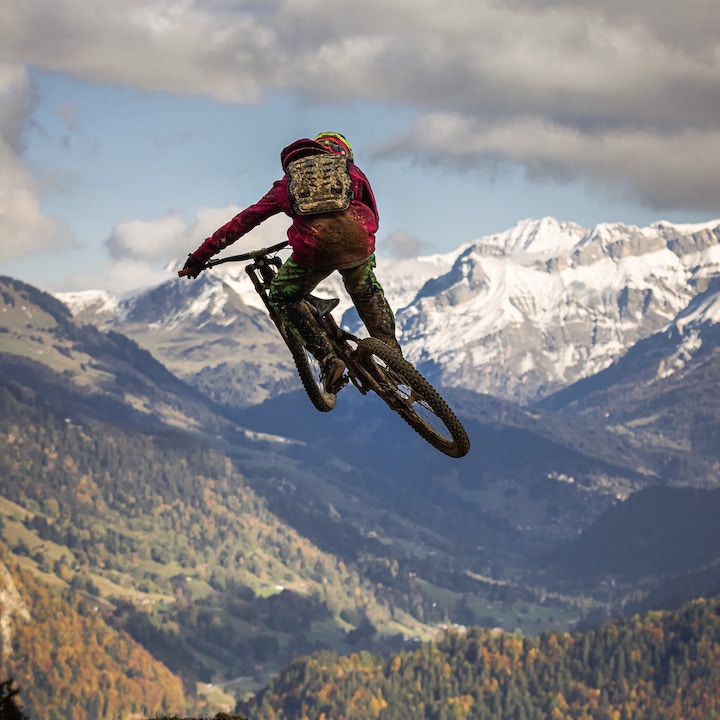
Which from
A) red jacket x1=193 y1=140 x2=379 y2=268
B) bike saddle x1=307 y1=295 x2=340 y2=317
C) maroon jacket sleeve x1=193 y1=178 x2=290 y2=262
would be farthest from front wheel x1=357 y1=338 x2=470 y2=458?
maroon jacket sleeve x1=193 y1=178 x2=290 y2=262

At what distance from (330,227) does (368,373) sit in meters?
2.90

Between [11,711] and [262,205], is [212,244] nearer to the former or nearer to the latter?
[262,205]

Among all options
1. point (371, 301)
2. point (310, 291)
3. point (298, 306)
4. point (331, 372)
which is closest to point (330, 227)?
point (371, 301)

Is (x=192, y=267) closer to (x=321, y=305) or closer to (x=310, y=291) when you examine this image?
(x=310, y=291)

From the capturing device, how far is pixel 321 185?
2164 centimetres

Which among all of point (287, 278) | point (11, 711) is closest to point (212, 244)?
point (287, 278)

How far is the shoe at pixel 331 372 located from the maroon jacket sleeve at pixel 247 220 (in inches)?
109

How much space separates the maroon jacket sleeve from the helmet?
37.2 inches

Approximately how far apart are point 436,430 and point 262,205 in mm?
4822

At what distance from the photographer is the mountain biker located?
2175 cm

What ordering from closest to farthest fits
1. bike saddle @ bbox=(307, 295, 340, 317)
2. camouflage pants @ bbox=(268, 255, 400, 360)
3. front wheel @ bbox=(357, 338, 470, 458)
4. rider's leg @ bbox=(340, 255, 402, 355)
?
front wheel @ bbox=(357, 338, 470, 458) < rider's leg @ bbox=(340, 255, 402, 355) < camouflage pants @ bbox=(268, 255, 400, 360) < bike saddle @ bbox=(307, 295, 340, 317)

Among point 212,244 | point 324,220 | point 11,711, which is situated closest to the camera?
point 324,220

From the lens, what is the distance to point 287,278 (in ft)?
77.8

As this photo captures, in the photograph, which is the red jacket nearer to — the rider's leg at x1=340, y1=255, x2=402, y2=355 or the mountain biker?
the mountain biker
